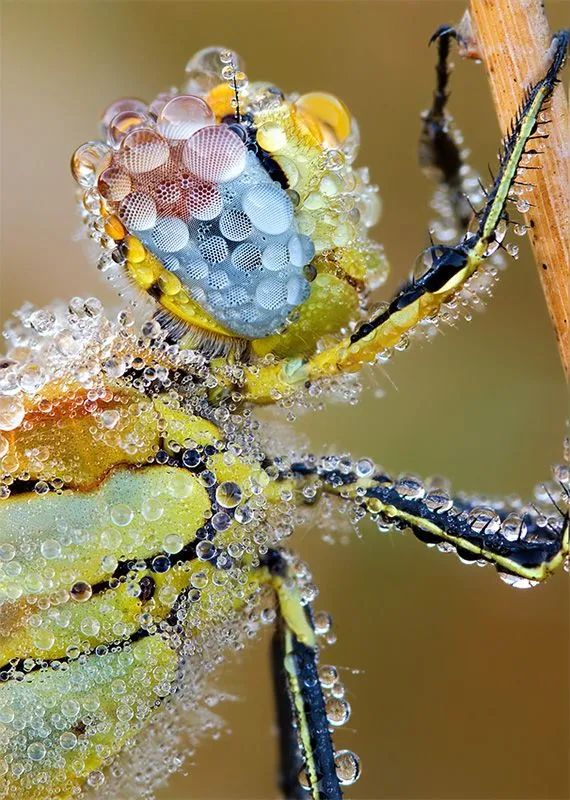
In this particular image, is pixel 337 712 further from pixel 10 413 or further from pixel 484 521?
pixel 10 413

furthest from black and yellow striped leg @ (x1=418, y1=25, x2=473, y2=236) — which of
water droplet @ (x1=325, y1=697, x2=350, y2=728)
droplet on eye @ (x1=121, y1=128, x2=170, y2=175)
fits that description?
water droplet @ (x1=325, y1=697, x2=350, y2=728)

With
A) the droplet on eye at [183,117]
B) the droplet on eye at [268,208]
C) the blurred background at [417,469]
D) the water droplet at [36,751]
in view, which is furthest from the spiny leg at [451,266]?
the blurred background at [417,469]

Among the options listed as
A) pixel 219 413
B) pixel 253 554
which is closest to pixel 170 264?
pixel 219 413

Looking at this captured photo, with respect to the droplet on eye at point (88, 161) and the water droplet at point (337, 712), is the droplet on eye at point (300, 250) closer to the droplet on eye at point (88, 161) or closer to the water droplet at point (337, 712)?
the droplet on eye at point (88, 161)

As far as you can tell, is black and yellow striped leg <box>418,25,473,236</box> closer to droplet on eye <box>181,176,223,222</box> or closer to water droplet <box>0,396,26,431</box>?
droplet on eye <box>181,176,223,222</box>

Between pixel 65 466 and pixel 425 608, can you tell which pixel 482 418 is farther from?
pixel 65 466

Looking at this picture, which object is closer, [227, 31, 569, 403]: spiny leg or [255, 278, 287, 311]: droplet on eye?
[227, 31, 569, 403]: spiny leg
